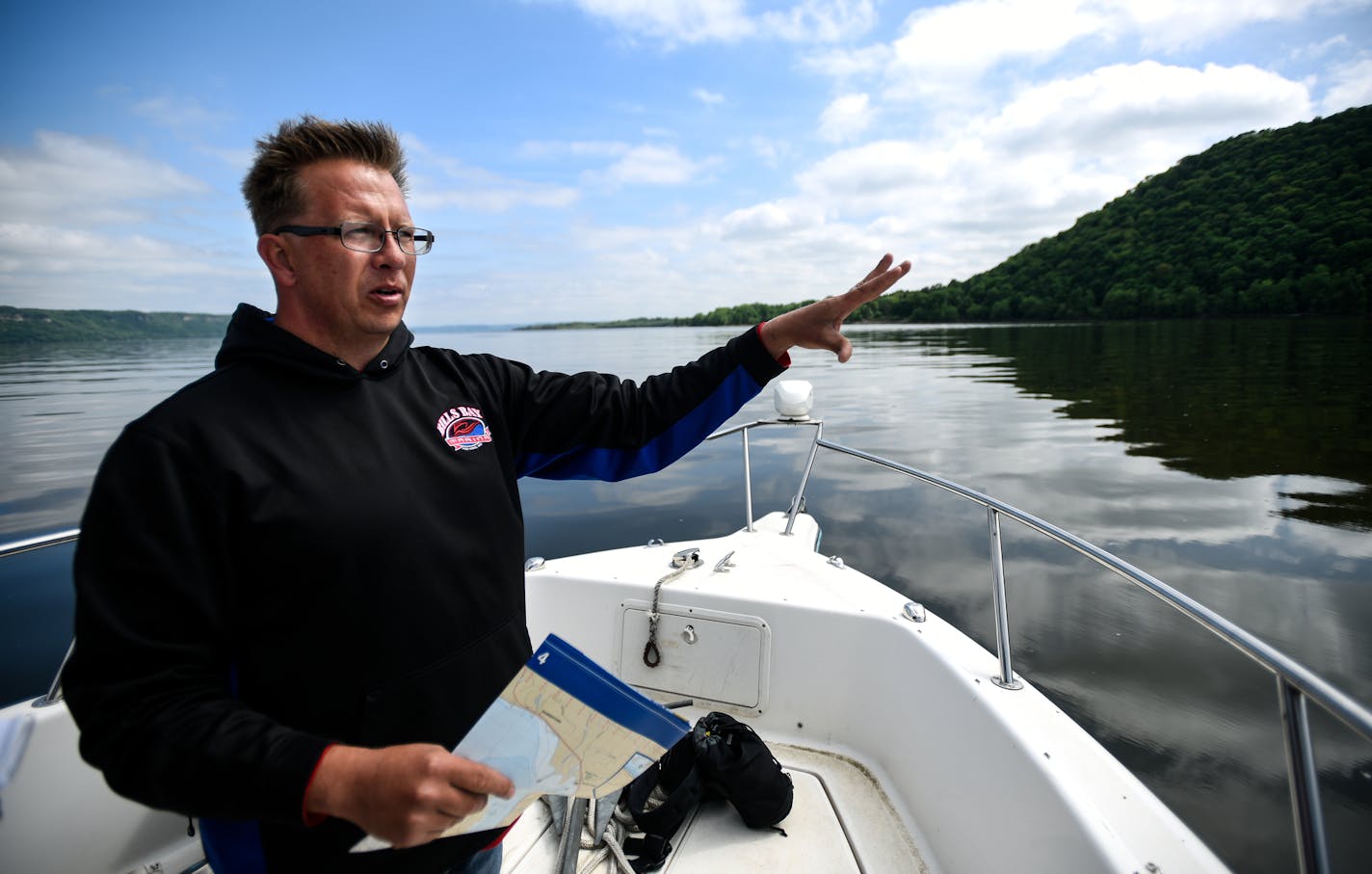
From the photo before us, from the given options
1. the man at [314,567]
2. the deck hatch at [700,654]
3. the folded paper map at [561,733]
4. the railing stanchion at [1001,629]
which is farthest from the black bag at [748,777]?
the folded paper map at [561,733]

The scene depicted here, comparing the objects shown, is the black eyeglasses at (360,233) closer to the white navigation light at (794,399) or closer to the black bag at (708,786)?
the black bag at (708,786)

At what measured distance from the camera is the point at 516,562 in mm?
1132

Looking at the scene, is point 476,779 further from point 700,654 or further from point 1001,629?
point 700,654

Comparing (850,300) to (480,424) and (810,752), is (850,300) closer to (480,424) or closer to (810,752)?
(480,424)

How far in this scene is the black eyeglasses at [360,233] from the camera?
0.99 metres

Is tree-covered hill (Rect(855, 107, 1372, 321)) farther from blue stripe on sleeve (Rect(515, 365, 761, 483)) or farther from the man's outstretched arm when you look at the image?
blue stripe on sleeve (Rect(515, 365, 761, 483))

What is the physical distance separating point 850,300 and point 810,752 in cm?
174

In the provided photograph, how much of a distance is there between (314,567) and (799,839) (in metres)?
1.78

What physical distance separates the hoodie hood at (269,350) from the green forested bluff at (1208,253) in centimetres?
3853

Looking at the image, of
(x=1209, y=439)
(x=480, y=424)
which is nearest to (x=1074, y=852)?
(x=480, y=424)

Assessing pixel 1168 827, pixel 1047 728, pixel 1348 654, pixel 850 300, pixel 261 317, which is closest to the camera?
pixel 261 317

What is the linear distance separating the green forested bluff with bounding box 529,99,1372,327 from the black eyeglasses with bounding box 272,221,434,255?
145 ft

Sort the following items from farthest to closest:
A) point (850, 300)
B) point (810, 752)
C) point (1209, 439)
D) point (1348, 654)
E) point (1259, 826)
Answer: point (1209, 439) → point (1348, 654) → point (1259, 826) → point (810, 752) → point (850, 300)

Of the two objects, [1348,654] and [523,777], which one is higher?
[523,777]
